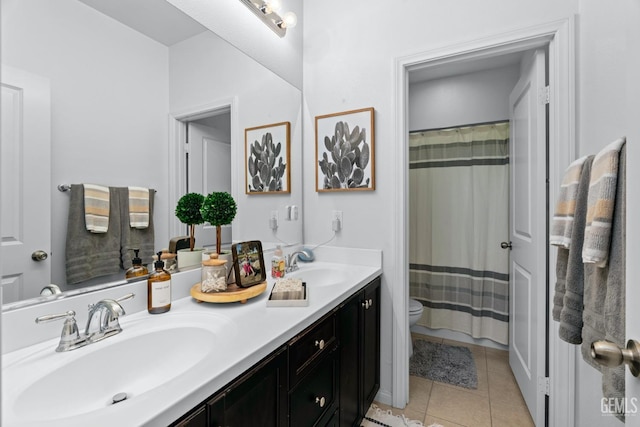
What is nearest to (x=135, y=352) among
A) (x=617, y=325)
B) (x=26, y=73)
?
(x=26, y=73)

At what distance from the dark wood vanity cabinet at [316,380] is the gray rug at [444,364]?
0.55m

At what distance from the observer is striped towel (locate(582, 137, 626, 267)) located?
35.7 inches

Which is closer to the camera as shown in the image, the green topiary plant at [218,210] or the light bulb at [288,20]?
the green topiary plant at [218,210]

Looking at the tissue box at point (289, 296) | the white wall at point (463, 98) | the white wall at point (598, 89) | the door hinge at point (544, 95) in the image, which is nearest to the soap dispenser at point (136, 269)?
the tissue box at point (289, 296)

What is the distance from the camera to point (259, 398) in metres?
0.90

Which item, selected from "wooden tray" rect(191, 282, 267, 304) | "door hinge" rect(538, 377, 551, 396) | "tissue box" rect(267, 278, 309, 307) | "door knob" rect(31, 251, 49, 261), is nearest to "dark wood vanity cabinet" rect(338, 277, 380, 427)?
"tissue box" rect(267, 278, 309, 307)

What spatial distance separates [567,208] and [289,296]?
3.58 ft

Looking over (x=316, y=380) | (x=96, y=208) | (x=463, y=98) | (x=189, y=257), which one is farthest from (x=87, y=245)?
(x=463, y=98)

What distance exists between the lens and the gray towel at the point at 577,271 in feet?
3.62

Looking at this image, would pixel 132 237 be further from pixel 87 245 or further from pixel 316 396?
pixel 316 396

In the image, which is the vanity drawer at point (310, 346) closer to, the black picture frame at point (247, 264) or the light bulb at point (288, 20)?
the black picture frame at point (247, 264)

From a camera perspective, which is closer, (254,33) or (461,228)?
(254,33)

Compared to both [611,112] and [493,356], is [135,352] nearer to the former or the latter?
[611,112]

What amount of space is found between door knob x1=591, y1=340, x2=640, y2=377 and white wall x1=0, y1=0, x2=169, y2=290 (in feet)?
4.43
